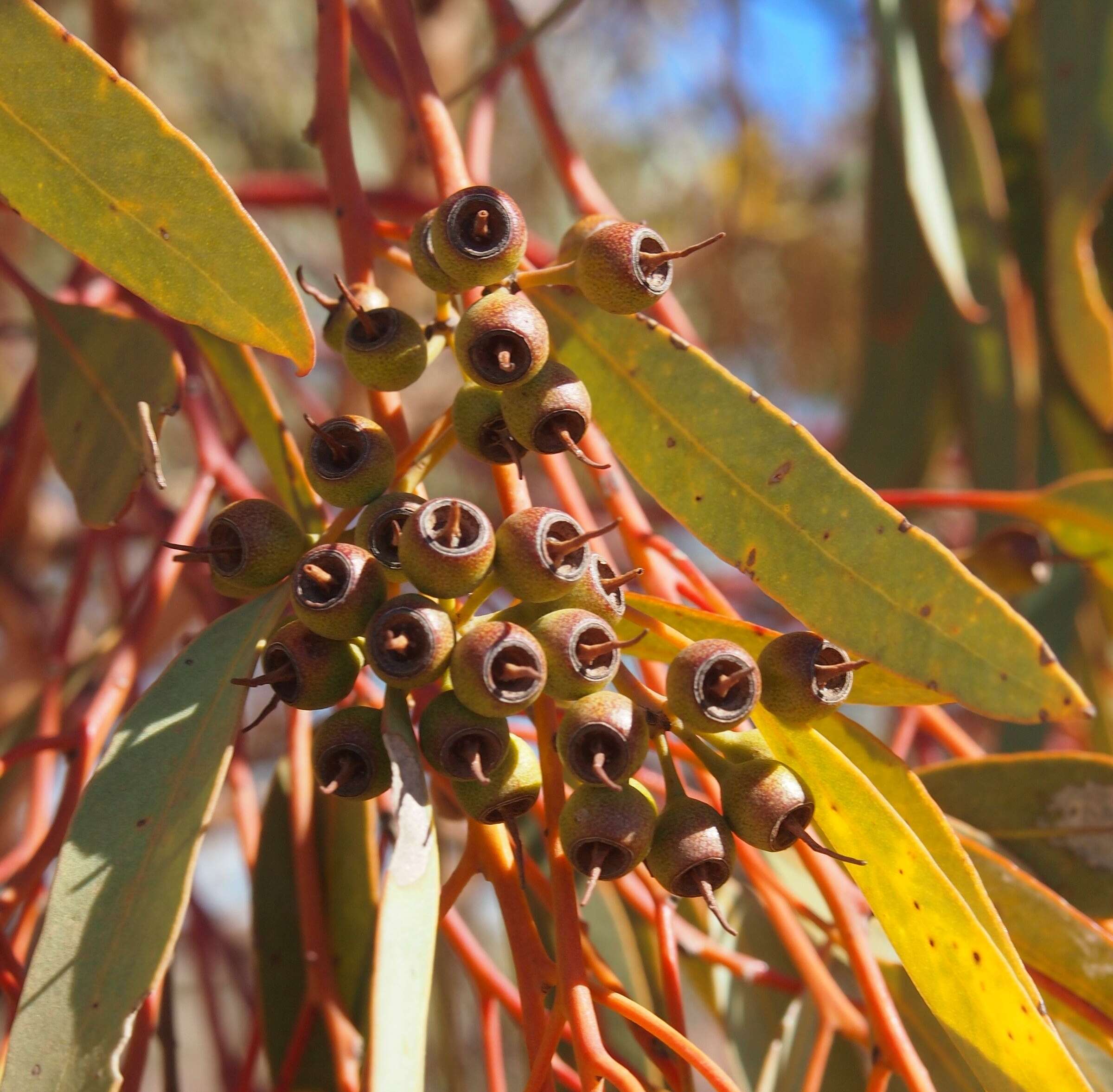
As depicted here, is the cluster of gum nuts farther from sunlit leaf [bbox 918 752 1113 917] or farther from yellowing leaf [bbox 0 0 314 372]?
sunlit leaf [bbox 918 752 1113 917]

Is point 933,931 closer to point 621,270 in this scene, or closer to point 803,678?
point 803,678

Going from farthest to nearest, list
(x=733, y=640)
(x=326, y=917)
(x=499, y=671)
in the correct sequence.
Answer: (x=326, y=917) < (x=733, y=640) < (x=499, y=671)

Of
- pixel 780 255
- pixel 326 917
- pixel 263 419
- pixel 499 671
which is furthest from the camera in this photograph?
pixel 780 255

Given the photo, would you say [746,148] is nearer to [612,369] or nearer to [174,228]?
[612,369]

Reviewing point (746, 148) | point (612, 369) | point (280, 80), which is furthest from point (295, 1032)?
point (280, 80)

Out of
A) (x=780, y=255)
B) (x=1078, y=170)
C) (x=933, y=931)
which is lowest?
(x=933, y=931)

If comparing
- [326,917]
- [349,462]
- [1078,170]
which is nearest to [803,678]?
[349,462]
